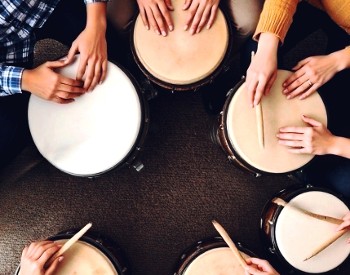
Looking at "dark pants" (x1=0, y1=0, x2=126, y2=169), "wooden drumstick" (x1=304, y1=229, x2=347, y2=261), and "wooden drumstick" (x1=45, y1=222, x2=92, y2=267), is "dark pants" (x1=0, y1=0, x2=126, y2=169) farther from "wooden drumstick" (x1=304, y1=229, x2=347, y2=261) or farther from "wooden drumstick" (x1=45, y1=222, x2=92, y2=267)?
"wooden drumstick" (x1=304, y1=229, x2=347, y2=261)

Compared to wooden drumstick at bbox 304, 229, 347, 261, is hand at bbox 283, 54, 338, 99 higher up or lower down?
higher up

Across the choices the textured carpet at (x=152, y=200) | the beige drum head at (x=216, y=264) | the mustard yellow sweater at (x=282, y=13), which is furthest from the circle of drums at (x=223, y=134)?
the textured carpet at (x=152, y=200)

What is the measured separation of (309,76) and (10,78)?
0.83 meters

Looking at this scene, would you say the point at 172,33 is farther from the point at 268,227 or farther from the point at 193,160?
the point at 268,227

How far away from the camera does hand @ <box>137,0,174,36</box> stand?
3.84ft

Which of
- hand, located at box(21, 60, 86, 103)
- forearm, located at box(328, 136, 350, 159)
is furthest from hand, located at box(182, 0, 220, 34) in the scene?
forearm, located at box(328, 136, 350, 159)

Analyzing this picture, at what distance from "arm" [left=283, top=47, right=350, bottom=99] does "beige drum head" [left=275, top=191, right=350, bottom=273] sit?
0.30 m

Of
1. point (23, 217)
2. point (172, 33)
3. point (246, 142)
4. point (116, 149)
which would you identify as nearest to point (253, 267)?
point (246, 142)

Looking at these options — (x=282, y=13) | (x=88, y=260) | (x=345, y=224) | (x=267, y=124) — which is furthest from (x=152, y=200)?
(x=282, y=13)

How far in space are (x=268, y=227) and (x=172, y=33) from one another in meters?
0.64

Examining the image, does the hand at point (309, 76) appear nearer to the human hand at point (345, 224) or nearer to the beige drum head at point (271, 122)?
the beige drum head at point (271, 122)

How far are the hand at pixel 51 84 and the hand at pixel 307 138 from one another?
0.57 m

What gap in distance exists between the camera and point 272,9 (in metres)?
1.14

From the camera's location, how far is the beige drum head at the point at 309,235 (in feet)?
3.83
